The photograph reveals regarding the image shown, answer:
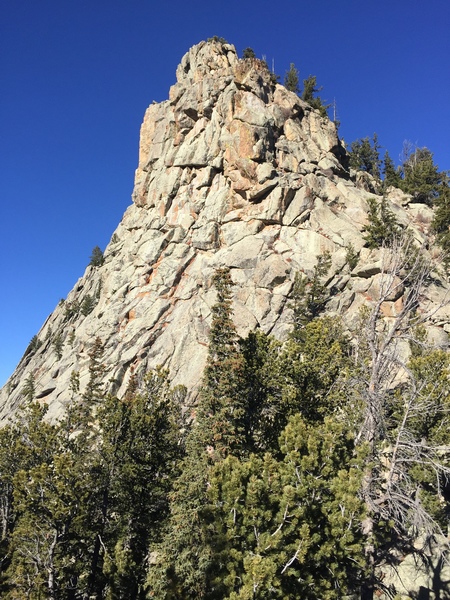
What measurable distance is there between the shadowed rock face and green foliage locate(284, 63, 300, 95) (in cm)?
947

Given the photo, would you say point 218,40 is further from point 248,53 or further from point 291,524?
point 291,524

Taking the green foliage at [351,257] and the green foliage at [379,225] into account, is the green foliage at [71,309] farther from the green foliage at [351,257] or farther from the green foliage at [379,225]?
the green foliage at [379,225]

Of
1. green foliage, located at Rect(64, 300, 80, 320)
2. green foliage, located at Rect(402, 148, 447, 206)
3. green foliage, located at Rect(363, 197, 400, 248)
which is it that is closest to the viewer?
green foliage, located at Rect(363, 197, 400, 248)

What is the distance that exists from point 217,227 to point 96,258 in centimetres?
3093

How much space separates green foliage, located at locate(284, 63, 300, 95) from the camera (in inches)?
2404

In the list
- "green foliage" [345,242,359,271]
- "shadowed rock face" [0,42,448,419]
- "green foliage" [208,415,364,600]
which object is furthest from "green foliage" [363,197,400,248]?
"green foliage" [208,415,364,600]

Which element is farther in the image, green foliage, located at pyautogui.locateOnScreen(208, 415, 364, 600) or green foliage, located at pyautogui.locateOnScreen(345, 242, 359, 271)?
green foliage, located at pyautogui.locateOnScreen(345, 242, 359, 271)

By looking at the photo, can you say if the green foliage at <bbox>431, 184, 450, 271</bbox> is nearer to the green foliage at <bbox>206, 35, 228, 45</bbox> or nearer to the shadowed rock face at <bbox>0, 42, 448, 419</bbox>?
the shadowed rock face at <bbox>0, 42, 448, 419</bbox>

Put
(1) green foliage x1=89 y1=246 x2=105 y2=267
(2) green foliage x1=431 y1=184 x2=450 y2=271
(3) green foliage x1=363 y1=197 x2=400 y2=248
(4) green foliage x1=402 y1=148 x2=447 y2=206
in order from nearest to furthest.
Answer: (3) green foliage x1=363 y1=197 x2=400 y2=248 < (2) green foliage x1=431 y1=184 x2=450 y2=271 < (4) green foliage x1=402 y1=148 x2=447 y2=206 < (1) green foliage x1=89 y1=246 x2=105 y2=267

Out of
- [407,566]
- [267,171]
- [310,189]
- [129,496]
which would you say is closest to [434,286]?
[310,189]

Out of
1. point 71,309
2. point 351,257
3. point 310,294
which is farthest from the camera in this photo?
point 71,309

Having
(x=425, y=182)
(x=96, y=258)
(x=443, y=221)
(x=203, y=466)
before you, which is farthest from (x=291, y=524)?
(x=96, y=258)

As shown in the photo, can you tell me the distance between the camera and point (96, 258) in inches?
2611

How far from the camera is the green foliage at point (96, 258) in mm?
64750
